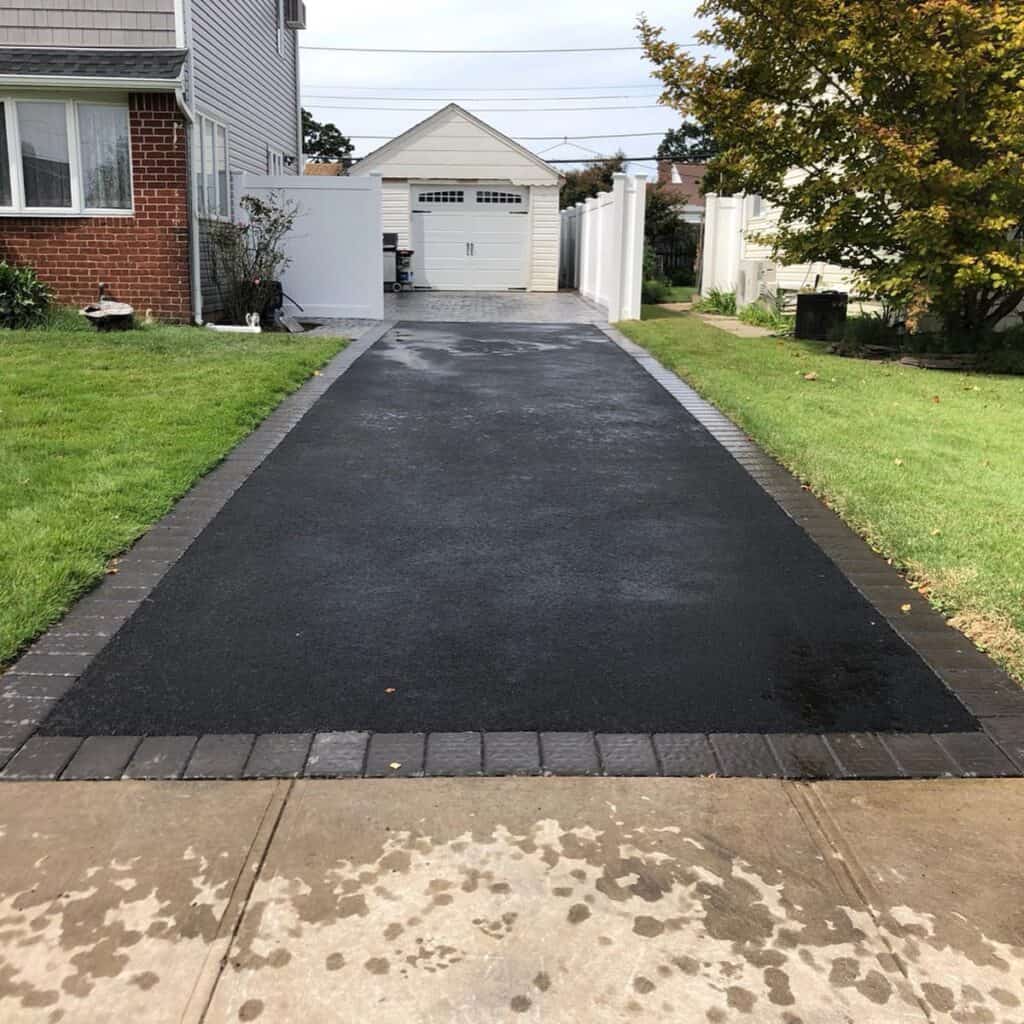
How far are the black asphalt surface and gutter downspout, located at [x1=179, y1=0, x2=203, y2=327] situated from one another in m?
7.27

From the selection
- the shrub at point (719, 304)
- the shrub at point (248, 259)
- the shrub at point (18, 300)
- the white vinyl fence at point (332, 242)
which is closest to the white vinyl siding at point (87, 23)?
the shrub at point (248, 259)

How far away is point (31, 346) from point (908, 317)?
33.1 ft

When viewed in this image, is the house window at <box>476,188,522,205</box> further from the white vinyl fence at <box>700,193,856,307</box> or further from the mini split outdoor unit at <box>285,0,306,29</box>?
the mini split outdoor unit at <box>285,0,306,29</box>

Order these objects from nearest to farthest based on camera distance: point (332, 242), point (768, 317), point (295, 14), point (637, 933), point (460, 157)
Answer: point (637, 933), point (332, 242), point (768, 317), point (295, 14), point (460, 157)

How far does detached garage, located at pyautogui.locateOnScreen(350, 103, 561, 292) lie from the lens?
26828 millimetres

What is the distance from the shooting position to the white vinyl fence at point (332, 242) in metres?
17.0

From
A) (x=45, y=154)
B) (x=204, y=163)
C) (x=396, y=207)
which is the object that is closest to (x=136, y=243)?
(x=45, y=154)

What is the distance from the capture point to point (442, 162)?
88.2 ft

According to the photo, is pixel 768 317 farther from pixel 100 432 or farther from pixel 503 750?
pixel 503 750

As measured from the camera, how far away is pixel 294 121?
22.8m

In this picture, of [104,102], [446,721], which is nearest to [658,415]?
[446,721]

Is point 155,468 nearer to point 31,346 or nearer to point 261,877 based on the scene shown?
point 261,877

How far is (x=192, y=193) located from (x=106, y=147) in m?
1.26

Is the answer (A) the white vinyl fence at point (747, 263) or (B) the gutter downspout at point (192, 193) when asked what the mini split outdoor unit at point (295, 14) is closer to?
(B) the gutter downspout at point (192, 193)
